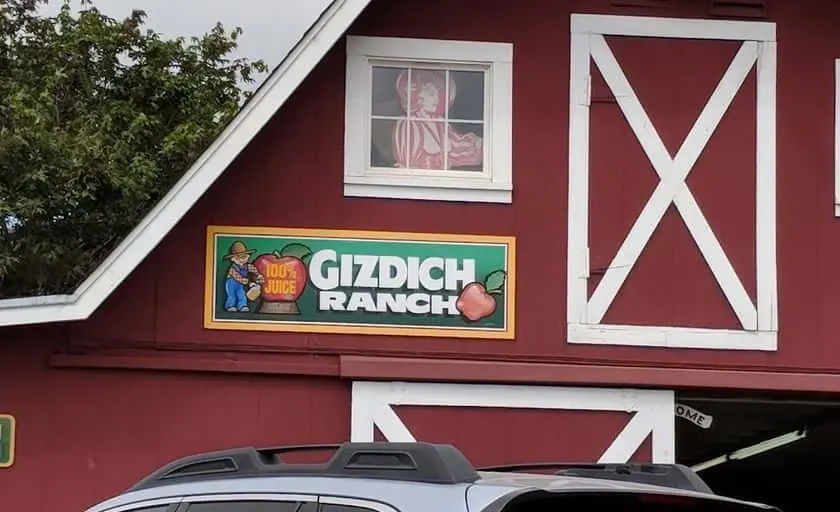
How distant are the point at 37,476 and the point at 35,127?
12696 mm

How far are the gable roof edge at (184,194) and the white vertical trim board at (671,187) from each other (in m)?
2.09

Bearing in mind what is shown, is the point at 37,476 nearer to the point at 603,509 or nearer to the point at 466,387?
the point at 466,387

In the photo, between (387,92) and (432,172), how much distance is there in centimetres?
72

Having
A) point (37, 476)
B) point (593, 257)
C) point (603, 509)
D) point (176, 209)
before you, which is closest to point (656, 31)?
point (593, 257)

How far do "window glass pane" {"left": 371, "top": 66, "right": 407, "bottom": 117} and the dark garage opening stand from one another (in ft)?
10.0

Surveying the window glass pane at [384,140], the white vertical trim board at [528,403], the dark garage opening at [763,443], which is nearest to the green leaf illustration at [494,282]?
the white vertical trim board at [528,403]

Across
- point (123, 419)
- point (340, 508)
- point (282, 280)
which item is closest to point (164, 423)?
point (123, 419)

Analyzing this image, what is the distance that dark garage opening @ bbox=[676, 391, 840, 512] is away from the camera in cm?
1096

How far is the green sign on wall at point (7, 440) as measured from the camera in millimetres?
9961

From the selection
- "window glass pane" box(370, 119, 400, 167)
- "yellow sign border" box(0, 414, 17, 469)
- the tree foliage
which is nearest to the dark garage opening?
"window glass pane" box(370, 119, 400, 167)

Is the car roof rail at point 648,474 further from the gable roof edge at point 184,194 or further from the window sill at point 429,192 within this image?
the window sill at point 429,192

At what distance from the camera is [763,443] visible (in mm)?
13969

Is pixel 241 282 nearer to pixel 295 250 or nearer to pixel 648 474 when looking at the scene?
pixel 295 250

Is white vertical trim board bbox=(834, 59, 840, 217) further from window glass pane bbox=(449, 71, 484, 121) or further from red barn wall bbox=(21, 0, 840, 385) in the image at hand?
window glass pane bbox=(449, 71, 484, 121)
